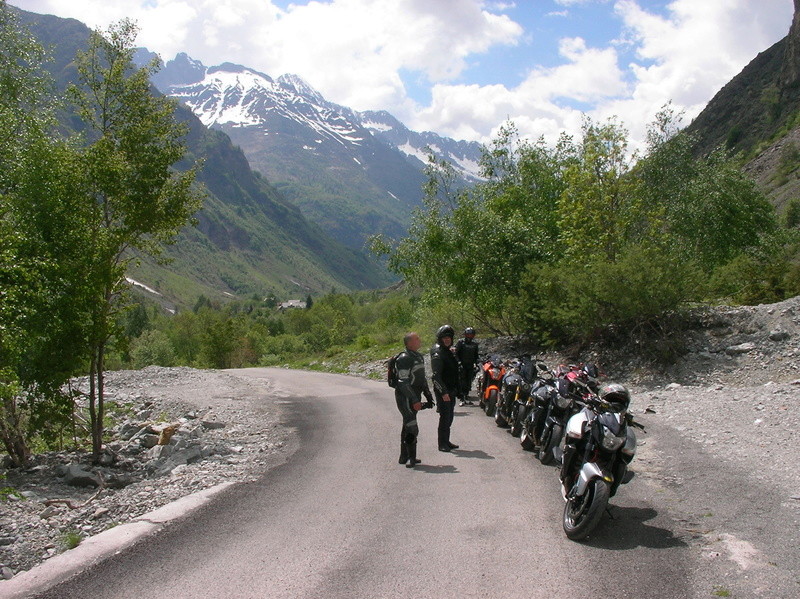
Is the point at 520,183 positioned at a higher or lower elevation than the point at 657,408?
higher

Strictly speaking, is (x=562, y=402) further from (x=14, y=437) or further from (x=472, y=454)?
(x=14, y=437)

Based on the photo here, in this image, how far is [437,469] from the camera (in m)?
8.76

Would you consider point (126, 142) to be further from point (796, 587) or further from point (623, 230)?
point (623, 230)

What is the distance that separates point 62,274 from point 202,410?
8.07 metres

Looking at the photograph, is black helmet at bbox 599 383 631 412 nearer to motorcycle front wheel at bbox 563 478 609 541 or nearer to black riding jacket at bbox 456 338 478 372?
motorcycle front wheel at bbox 563 478 609 541

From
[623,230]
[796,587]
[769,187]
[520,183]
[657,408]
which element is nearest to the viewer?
A: [796,587]

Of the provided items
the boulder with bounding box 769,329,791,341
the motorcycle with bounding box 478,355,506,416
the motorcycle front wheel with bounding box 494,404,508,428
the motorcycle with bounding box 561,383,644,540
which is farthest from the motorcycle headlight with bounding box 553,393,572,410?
the boulder with bounding box 769,329,791,341

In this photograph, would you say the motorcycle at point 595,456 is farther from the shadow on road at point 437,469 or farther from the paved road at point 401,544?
the shadow on road at point 437,469

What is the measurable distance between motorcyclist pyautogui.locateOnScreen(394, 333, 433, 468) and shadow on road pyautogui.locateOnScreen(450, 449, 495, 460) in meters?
0.91

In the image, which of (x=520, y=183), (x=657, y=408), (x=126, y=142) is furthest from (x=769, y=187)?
(x=126, y=142)

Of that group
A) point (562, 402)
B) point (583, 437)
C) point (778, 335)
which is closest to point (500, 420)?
point (562, 402)

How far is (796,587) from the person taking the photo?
4.54m

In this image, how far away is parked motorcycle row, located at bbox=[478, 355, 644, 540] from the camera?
5758 millimetres

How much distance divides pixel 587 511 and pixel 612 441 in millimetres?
841
